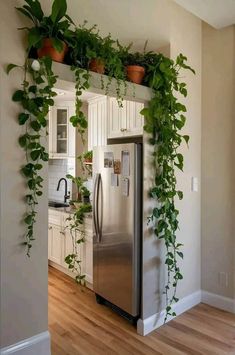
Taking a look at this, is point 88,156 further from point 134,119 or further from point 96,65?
point 96,65

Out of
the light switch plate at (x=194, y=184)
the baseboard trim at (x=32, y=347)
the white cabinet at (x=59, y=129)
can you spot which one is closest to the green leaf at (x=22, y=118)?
the baseboard trim at (x=32, y=347)

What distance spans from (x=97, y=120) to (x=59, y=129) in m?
0.96

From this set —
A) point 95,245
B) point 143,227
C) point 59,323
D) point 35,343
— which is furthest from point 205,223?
point 35,343

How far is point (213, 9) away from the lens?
2.51m

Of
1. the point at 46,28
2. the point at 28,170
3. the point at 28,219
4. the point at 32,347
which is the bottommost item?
the point at 32,347

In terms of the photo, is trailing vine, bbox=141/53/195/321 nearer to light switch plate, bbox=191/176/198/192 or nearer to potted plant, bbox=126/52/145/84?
potted plant, bbox=126/52/145/84

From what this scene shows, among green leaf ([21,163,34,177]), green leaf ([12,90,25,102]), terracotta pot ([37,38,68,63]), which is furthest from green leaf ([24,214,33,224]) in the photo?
terracotta pot ([37,38,68,63])

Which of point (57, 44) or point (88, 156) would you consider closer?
point (57, 44)

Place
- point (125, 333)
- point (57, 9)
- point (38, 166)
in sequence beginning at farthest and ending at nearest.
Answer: point (125, 333)
point (38, 166)
point (57, 9)

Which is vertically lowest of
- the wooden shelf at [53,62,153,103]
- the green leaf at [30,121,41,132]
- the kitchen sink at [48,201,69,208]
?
the kitchen sink at [48,201,69,208]

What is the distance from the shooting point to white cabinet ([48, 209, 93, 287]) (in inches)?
130

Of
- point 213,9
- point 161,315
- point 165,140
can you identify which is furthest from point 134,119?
point 161,315

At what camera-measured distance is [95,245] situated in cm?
304

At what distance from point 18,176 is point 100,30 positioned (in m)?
1.45
